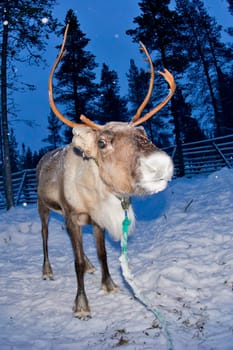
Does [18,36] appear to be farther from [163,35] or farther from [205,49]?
[205,49]

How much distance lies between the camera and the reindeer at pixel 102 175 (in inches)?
113

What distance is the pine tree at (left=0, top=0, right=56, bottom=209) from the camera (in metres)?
12.4

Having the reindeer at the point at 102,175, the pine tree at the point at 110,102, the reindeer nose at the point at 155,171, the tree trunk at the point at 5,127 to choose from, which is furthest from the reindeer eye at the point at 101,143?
the pine tree at the point at 110,102

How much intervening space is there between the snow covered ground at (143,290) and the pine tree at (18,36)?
5.29 m

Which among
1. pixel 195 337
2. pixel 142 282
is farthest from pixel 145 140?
pixel 142 282

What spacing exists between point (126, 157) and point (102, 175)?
57 cm

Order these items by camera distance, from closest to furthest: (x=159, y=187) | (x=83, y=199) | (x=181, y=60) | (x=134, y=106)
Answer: (x=159, y=187) → (x=83, y=199) → (x=181, y=60) → (x=134, y=106)

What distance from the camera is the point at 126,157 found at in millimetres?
3047

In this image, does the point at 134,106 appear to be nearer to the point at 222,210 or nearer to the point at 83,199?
the point at 222,210

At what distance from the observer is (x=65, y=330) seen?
366 centimetres

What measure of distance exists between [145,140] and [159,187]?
1.54 feet

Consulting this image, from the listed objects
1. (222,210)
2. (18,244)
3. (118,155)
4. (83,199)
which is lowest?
(18,244)

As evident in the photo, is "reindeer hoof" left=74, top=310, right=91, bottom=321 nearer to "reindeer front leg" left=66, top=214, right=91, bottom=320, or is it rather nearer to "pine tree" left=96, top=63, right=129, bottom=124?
"reindeer front leg" left=66, top=214, right=91, bottom=320

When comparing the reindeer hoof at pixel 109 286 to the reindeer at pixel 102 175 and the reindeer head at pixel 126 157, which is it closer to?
the reindeer at pixel 102 175
